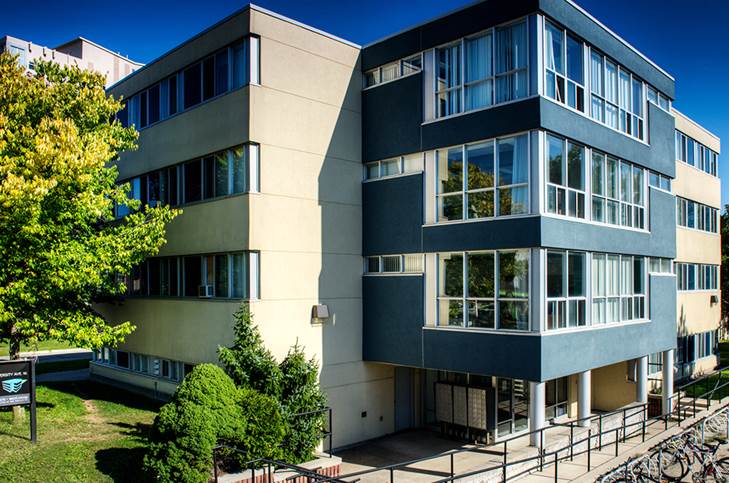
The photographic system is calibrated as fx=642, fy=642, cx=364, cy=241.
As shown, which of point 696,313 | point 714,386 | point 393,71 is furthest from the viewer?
point 696,313

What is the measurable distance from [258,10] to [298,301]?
304 inches

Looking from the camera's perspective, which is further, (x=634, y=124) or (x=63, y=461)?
(x=634, y=124)

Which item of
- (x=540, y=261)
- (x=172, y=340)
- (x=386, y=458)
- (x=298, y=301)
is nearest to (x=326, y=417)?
(x=386, y=458)

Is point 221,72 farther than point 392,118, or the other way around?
point 392,118

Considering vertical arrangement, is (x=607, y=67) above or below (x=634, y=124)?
above

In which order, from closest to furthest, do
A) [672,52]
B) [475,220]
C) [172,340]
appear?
[475,220] → [172,340] → [672,52]

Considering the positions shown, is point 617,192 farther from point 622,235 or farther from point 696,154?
point 696,154

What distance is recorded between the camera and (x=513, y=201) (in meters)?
15.5

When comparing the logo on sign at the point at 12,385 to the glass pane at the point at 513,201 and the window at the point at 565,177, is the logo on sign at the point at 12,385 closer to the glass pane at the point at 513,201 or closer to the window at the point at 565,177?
the glass pane at the point at 513,201

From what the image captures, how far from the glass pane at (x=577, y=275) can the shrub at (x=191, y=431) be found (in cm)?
870

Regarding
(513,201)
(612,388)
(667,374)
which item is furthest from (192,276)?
(667,374)

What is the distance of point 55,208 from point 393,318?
29.8 feet

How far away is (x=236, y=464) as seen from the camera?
43.6 feet

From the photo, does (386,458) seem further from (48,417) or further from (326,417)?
(48,417)
